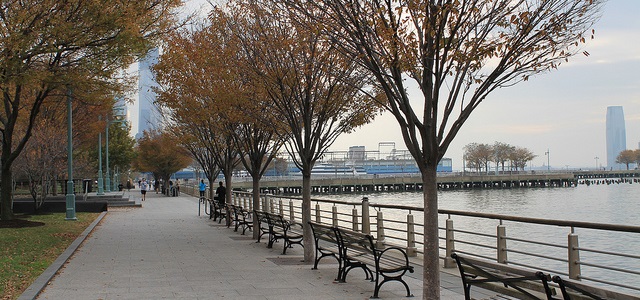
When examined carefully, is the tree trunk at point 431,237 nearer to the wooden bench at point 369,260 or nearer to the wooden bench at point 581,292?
the wooden bench at point 369,260

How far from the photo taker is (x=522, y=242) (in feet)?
83.1

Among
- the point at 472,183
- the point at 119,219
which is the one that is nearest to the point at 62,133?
the point at 119,219

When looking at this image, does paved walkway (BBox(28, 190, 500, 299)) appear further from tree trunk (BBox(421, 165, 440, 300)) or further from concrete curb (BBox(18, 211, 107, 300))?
tree trunk (BBox(421, 165, 440, 300))

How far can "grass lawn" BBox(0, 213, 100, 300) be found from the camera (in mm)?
10875

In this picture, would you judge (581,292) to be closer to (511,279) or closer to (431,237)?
(511,279)

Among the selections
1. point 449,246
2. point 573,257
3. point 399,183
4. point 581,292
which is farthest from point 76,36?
point 399,183

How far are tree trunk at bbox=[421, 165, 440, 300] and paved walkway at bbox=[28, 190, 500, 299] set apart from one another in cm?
173

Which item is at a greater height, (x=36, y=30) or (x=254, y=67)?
(x=36, y=30)

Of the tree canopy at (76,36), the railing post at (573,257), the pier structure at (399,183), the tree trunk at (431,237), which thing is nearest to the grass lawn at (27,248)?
the tree canopy at (76,36)

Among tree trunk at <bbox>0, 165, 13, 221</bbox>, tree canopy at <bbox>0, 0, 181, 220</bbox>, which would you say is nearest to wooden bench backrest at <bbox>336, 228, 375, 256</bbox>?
tree canopy at <bbox>0, 0, 181, 220</bbox>

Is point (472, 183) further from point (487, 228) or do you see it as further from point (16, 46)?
point (16, 46)

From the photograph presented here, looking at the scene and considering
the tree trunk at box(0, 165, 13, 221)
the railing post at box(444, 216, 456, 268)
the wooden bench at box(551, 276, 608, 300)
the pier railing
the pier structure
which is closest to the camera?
the wooden bench at box(551, 276, 608, 300)

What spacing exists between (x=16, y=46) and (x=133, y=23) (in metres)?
3.06

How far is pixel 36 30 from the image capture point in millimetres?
15289
